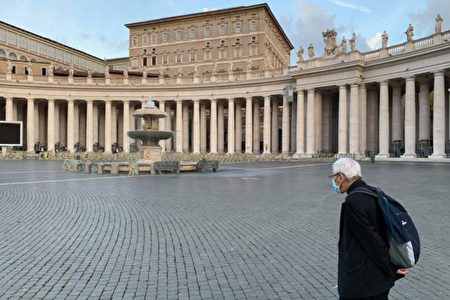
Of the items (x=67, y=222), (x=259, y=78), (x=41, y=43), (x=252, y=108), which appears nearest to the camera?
(x=67, y=222)

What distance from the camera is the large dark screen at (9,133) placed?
116ft

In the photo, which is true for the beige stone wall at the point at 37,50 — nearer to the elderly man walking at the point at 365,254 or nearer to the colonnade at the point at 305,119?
the colonnade at the point at 305,119

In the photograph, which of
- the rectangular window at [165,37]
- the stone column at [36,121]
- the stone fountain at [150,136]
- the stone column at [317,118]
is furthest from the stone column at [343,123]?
the rectangular window at [165,37]

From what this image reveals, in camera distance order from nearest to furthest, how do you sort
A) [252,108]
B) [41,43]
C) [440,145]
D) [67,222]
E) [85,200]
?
[67,222]
[85,200]
[440,145]
[252,108]
[41,43]

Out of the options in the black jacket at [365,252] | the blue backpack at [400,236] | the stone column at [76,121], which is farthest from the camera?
the stone column at [76,121]

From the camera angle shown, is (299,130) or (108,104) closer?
(299,130)

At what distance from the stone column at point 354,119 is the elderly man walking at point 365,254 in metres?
48.8

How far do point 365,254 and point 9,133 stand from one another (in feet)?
124

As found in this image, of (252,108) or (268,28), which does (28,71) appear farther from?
(268,28)

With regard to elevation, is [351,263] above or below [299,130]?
below

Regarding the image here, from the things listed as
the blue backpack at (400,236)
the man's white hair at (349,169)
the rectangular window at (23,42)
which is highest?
the rectangular window at (23,42)

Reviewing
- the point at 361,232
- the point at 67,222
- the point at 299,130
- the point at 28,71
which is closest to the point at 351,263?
the point at 361,232

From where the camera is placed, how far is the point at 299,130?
57656mm

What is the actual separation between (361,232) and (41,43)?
10726cm
